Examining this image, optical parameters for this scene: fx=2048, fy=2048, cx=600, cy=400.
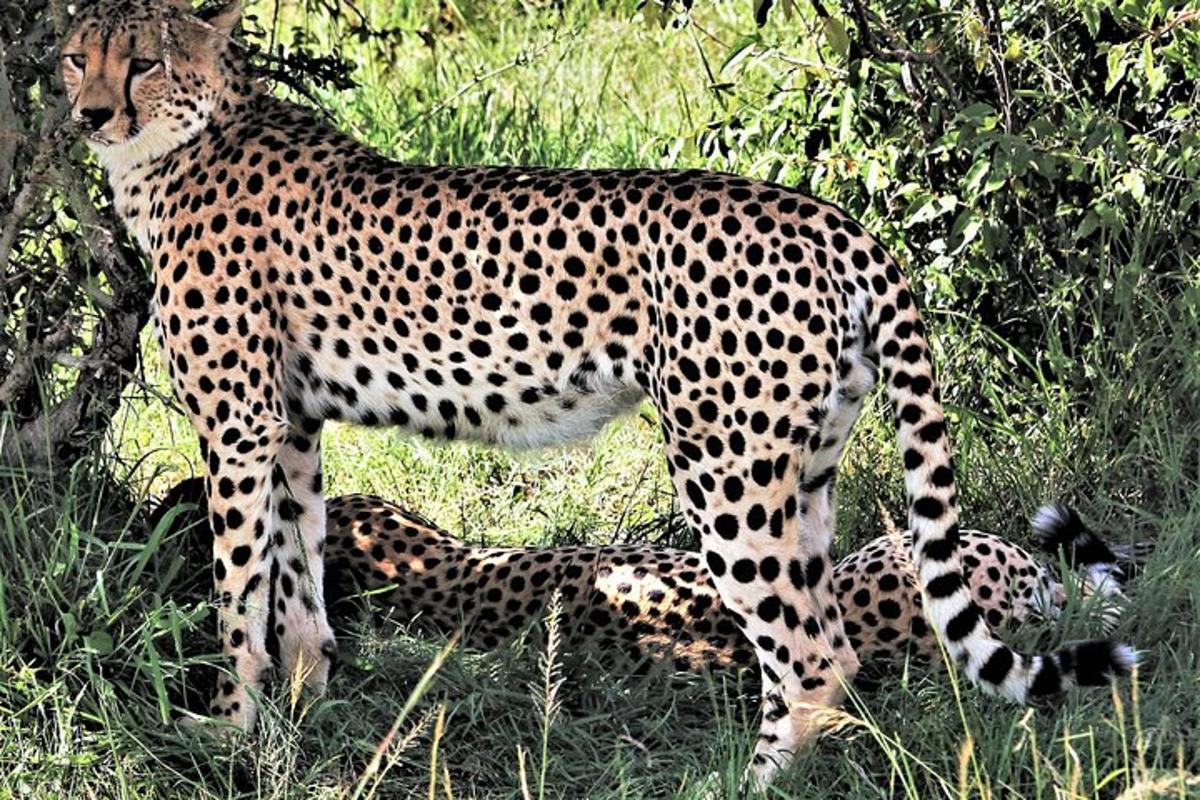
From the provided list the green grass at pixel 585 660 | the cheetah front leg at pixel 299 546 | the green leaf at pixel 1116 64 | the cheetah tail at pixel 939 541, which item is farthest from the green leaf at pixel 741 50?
the cheetah front leg at pixel 299 546

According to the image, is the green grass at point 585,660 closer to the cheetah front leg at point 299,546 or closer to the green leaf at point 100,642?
the green leaf at point 100,642

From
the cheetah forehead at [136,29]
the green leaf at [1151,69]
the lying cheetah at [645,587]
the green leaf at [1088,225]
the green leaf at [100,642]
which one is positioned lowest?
the lying cheetah at [645,587]

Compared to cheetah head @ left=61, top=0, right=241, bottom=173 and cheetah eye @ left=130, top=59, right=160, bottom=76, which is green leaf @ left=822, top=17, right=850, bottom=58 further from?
cheetah eye @ left=130, top=59, right=160, bottom=76

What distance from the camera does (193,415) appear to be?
4.05m

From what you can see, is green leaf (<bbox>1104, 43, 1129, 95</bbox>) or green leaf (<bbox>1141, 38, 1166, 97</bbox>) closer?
green leaf (<bbox>1141, 38, 1166, 97</bbox>)

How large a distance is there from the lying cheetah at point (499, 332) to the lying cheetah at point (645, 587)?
0.37 m

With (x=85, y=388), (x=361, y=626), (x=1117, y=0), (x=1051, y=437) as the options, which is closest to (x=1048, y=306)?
(x=1051, y=437)

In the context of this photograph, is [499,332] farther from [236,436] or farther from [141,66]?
[141,66]

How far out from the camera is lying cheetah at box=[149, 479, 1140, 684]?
4.30m

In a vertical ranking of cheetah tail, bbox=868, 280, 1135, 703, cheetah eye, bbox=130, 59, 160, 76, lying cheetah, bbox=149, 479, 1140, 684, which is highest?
cheetah eye, bbox=130, 59, 160, 76

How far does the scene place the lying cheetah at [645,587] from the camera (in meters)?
4.30

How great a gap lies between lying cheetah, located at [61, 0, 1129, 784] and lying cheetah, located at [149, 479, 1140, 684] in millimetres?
366

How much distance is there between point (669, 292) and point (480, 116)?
10.8 feet

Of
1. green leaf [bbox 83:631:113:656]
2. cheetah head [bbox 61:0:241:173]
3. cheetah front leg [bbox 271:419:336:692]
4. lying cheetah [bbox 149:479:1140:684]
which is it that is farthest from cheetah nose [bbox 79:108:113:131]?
green leaf [bbox 83:631:113:656]
